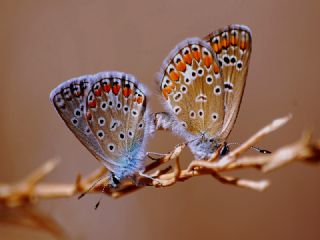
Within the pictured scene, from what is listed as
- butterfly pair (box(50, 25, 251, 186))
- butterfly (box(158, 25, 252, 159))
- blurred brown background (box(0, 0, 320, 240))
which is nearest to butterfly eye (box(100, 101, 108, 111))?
butterfly pair (box(50, 25, 251, 186))

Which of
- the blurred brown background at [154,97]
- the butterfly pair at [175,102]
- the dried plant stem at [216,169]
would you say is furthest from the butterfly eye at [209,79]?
the blurred brown background at [154,97]

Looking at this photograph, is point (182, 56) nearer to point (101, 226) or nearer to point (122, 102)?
point (122, 102)

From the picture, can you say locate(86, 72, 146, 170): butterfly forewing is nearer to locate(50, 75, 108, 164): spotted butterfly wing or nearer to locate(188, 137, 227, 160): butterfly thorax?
locate(50, 75, 108, 164): spotted butterfly wing

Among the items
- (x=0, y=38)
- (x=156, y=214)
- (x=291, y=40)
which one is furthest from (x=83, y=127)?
(x=0, y=38)

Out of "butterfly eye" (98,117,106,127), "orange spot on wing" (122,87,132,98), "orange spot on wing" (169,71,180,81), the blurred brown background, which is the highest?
"orange spot on wing" (122,87,132,98)

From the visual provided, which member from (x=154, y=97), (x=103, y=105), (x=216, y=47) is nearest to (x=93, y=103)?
(x=103, y=105)

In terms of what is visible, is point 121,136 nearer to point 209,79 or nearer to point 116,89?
point 116,89

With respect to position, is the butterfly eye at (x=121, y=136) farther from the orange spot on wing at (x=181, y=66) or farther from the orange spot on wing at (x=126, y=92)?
the orange spot on wing at (x=181, y=66)
